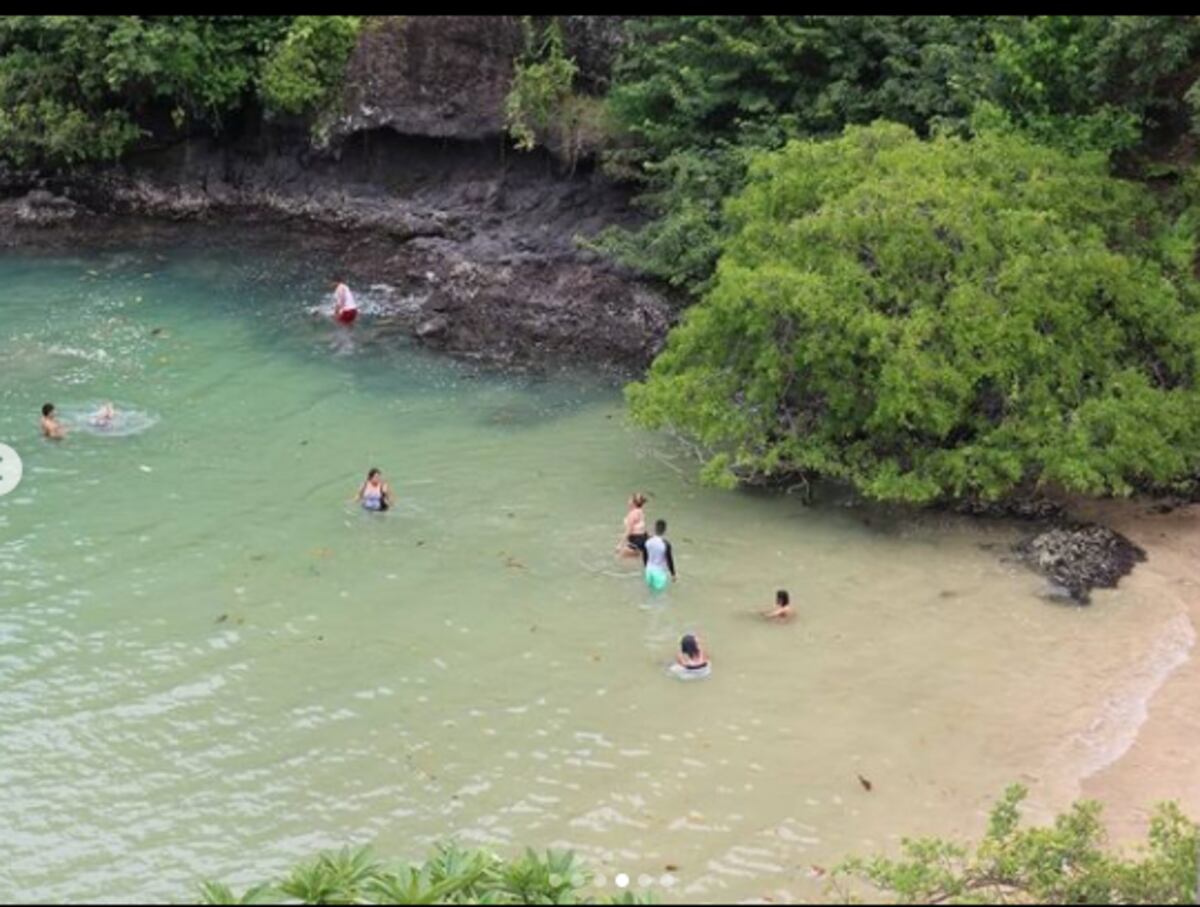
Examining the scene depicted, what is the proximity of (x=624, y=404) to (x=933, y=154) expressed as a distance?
6.13 meters

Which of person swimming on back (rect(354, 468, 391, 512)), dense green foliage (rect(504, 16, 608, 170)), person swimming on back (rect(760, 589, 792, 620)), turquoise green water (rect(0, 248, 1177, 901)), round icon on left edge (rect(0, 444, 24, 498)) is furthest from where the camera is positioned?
dense green foliage (rect(504, 16, 608, 170))

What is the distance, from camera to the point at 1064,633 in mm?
15922

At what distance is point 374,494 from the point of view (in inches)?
743

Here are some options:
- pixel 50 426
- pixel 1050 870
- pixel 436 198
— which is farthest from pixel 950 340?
pixel 436 198

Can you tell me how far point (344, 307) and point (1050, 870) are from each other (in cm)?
1810

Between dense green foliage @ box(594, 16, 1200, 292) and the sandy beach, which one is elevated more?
dense green foliage @ box(594, 16, 1200, 292)

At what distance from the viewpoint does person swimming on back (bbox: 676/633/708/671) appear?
1511cm

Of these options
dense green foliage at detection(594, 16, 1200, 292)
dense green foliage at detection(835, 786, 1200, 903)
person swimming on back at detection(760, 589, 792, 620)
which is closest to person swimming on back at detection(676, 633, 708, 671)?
person swimming on back at detection(760, 589, 792, 620)

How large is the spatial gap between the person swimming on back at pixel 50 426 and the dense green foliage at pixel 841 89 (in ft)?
31.5

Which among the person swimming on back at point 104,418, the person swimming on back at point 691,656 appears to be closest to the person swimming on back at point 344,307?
the person swimming on back at point 104,418

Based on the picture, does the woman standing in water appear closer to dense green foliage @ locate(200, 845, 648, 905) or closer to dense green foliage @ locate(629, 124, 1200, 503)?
dense green foliage @ locate(629, 124, 1200, 503)

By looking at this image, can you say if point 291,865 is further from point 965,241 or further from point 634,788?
point 965,241

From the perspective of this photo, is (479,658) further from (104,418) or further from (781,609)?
(104,418)

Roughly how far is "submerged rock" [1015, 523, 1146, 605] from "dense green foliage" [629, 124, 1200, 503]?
642mm
